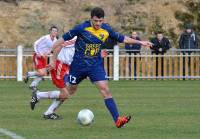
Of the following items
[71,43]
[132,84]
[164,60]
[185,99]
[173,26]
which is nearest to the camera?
[71,43]

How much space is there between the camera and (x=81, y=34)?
46.8 ft

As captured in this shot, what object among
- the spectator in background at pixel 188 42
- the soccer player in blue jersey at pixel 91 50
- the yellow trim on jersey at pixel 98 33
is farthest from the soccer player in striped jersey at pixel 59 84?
the spectator in background at pixel 188 42

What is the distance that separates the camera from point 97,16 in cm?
1378

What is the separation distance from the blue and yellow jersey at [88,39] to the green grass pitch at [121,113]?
3.82 ft

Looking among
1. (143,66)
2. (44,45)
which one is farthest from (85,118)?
(143,66)

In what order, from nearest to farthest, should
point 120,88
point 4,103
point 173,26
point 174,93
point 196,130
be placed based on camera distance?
point 196,130 < point 4,103 < point 174,93 < point 120,88 < point 173,26

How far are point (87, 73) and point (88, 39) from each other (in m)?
0.61

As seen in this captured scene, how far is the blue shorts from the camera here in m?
14.3

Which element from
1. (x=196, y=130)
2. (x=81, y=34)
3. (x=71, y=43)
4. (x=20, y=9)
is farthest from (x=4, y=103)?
(x=20, y=9)

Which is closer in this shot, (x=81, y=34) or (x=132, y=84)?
(x=81, y=34)

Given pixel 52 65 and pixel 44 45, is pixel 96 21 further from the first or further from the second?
pixel 44 45

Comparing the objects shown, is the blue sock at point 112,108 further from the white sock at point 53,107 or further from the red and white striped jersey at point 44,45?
the red and white striped jersey at point 44,45

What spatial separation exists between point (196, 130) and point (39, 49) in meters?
7.83

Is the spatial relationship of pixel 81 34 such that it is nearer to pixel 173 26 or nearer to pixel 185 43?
pixel 185 43
